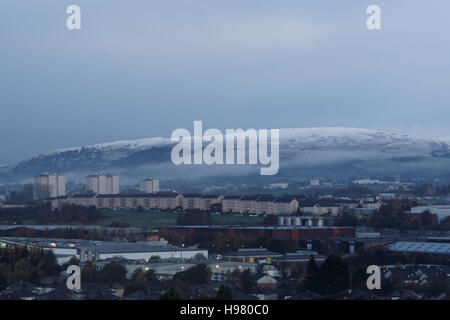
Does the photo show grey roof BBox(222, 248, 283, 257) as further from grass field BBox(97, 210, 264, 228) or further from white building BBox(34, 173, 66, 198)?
white building BBox(34, 173, 66, 198)

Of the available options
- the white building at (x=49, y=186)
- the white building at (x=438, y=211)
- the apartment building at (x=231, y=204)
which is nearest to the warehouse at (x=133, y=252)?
the white building at (x=438, y=211)

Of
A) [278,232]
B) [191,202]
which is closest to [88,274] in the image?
[278,232]

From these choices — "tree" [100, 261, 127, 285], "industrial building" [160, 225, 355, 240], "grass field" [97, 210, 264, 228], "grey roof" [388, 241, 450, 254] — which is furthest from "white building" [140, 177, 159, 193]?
"tree" [100, 261, 127, 285]

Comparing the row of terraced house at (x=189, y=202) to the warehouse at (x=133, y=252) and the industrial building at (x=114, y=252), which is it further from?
the warehouse at (x=133, y=252)

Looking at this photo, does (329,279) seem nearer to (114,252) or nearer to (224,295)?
(224,295)
